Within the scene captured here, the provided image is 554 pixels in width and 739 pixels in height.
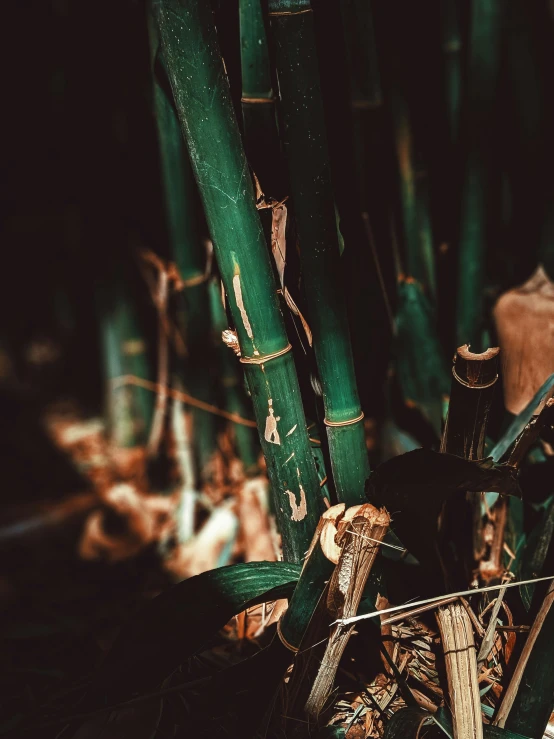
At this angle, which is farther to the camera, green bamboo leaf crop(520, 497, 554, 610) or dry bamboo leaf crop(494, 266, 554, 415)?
dry bamboo leaf crop(494, 266, 554, 415)

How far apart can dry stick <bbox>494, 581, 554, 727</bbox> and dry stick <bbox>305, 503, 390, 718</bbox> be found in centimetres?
17

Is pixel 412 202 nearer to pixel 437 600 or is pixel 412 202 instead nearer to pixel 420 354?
pixel 420 354

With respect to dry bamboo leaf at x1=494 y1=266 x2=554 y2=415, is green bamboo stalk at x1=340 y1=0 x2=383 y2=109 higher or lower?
higher

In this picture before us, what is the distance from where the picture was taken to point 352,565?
0.57 meters

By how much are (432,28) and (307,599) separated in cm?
90

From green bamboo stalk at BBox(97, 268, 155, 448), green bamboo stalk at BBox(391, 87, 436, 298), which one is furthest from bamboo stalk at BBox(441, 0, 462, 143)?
green bamboo stalk at BBox(97, 268, 155, 448)

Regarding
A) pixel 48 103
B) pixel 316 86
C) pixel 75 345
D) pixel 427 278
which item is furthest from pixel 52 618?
pixel 75 345

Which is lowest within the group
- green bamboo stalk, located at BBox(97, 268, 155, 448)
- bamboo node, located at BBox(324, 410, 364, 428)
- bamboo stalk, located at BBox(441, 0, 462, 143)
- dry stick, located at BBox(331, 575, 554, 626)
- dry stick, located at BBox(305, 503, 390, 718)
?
green bamboo stalk, located at BBox(97, 268, 155, 448)

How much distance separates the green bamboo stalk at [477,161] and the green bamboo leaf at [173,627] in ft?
1.75

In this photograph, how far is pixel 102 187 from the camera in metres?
1.63

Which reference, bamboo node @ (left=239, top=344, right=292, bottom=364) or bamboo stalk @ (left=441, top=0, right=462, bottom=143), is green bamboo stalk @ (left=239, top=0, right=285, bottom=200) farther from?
bamboo stalk @ (left=441, top=0, right=462, bottom=143)

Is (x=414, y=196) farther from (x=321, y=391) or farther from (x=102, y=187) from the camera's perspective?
(x=102, y=187)

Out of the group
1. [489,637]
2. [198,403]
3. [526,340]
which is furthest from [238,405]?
[489,637]

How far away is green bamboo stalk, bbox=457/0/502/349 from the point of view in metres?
0.88
